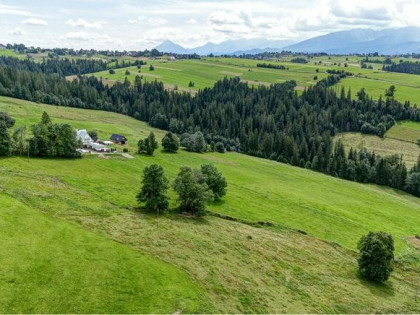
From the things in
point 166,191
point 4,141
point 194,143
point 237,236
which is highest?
point 4,141

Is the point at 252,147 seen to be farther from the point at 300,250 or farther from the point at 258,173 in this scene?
the point at 300,250

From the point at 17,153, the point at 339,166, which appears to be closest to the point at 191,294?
the point at 17,153

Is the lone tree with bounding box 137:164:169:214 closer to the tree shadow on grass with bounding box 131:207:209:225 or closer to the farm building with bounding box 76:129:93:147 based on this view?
the tree shadow on grass with bounding box 131:207:209:225

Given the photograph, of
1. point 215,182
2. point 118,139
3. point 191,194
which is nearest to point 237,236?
point 191,194

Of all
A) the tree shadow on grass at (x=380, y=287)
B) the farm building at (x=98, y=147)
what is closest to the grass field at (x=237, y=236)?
the tree shadow on grass at (x=380, y=287)

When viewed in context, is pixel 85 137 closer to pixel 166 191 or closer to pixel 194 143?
pixel 194 143

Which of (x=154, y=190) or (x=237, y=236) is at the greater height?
(x=154, y=190)
